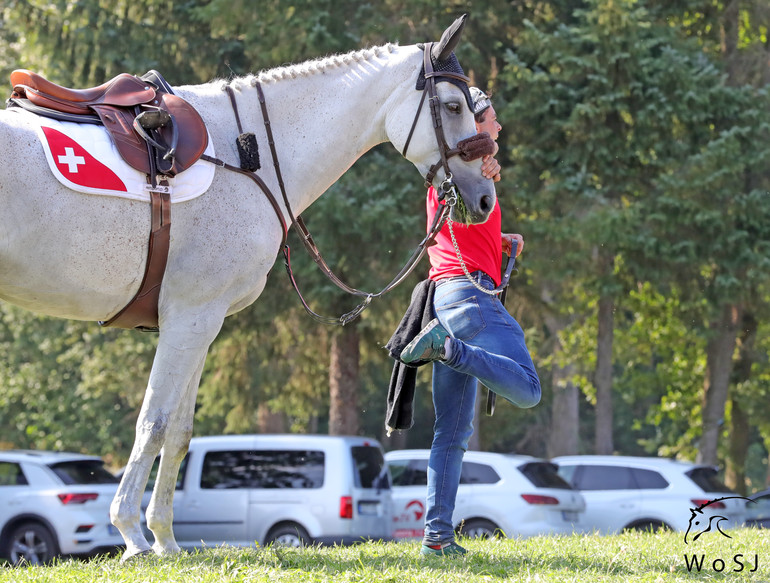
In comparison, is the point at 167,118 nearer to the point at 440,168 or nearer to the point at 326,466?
the point at 440,168

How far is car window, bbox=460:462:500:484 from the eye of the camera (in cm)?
1611

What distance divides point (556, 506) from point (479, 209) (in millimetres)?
10895

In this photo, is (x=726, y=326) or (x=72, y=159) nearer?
(x=72, y=159)

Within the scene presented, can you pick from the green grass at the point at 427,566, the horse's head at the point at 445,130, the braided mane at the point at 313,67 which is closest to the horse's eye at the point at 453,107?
the horse's head at the point at 445,130

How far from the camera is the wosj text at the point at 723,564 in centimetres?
558

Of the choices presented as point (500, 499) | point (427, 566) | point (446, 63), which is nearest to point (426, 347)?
point (427, 566)

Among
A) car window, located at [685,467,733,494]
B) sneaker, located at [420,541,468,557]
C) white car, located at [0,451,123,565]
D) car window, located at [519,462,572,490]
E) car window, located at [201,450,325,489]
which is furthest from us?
car window, located at [685,467,733,494]

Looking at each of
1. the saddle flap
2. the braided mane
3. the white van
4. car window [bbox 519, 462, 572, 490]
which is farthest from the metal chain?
car window [bbox 519, 462, 572, 490]

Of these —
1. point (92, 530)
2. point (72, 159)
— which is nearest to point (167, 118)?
point (72, 159)

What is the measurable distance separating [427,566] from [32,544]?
381 inches

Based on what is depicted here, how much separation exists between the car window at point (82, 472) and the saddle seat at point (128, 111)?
946 centimetres

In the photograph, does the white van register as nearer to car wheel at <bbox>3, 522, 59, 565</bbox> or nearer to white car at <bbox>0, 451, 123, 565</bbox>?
white car at <bbox>0, 451, 123, 565</bbox>

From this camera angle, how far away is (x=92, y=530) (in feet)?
44.6

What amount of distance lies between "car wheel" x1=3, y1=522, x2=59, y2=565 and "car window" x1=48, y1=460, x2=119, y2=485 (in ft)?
2.36
